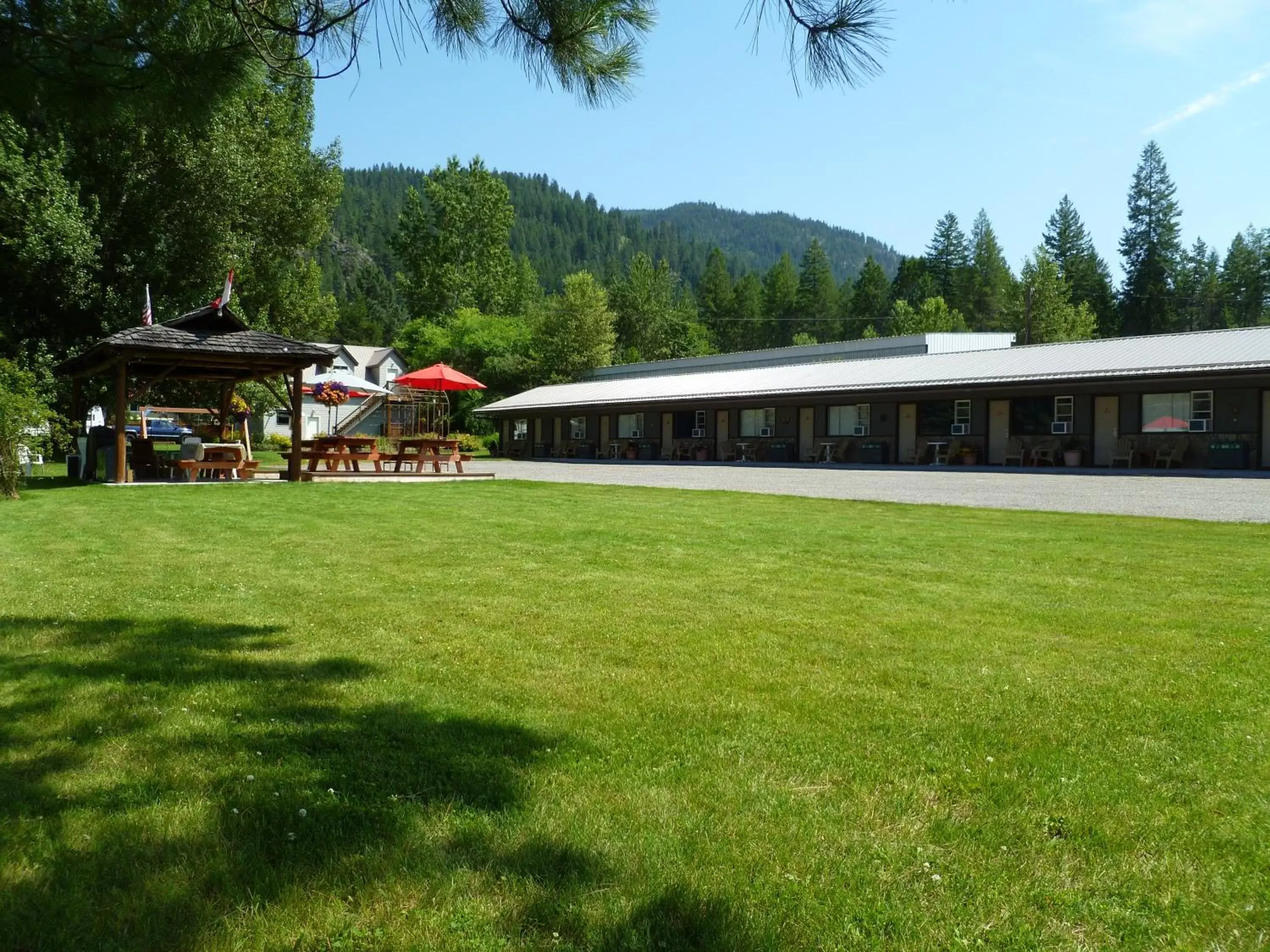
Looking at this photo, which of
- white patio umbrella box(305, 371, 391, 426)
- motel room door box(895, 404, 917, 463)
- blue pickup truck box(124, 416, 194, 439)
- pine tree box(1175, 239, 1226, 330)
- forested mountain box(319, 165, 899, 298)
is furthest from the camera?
forested mountain box(319, 165, 899, 298)

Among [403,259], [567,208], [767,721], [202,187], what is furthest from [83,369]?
[567,208]

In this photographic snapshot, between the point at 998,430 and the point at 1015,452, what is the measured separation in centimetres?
106

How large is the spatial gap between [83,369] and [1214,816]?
69.5ft

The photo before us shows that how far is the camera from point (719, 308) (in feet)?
302

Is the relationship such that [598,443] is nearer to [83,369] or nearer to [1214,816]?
[83,369]

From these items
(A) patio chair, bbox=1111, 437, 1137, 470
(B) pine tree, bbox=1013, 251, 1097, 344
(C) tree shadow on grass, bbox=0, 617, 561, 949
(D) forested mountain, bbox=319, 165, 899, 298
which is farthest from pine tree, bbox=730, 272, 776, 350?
(C) tree shadow on grass, bbox=0, 617, 561, 949

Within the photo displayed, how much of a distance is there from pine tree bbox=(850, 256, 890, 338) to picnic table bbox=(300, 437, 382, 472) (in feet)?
226

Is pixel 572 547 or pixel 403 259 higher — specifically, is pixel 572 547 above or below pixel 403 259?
below

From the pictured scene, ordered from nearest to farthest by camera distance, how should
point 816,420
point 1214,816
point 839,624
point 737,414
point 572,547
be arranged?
1. point 1214,816
2. point 839,624
3. point 572,547
4. point 816,420
5. point 737,414

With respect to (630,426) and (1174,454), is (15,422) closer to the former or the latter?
(1174,454)

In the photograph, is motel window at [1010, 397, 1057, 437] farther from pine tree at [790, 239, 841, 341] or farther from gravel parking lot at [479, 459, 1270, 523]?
pine tree at [790, 239, 841, 341]

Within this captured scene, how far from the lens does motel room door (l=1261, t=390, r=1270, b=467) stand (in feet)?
77.5

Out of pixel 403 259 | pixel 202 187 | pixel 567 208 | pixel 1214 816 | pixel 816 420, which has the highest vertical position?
pixel 567 208

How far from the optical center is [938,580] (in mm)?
7066
